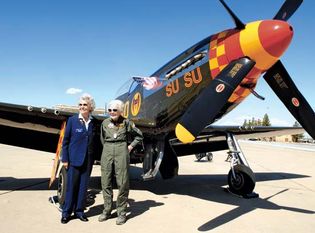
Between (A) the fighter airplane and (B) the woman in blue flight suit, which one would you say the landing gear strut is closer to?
(A) the fighter airplane

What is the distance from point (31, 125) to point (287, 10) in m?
5.10

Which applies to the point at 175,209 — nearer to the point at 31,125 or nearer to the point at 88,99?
the point at 88,99

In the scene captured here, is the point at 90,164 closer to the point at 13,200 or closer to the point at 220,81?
the point at 13,200

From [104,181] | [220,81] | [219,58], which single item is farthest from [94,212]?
[219,58]

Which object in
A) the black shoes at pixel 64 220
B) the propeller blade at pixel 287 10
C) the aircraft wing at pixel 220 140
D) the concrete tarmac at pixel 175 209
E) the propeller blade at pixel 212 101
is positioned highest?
the propeller blade at pixel 287 10

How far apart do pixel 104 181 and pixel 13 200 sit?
6.95ft

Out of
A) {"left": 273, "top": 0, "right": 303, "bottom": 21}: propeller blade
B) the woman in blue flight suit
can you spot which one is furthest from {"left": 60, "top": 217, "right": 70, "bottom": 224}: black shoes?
{"left": 273, "top": 0, "right": 303, "bottom": 21}: propeller blade

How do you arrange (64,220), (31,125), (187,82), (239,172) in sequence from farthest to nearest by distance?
(239,172) < (31,125) < (187,82) < (64,220)

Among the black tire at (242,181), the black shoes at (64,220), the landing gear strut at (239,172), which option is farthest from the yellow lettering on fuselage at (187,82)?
the black shoes at (64,220)

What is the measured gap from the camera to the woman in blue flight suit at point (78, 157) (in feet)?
14.5

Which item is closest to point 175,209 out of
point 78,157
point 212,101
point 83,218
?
point 83,218

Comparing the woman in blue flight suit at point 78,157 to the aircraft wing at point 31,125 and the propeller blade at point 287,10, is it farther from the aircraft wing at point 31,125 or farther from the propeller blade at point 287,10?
the propeller blade at point 287,10

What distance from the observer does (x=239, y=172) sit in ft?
20.6

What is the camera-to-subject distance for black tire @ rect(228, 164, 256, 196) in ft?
20.0
